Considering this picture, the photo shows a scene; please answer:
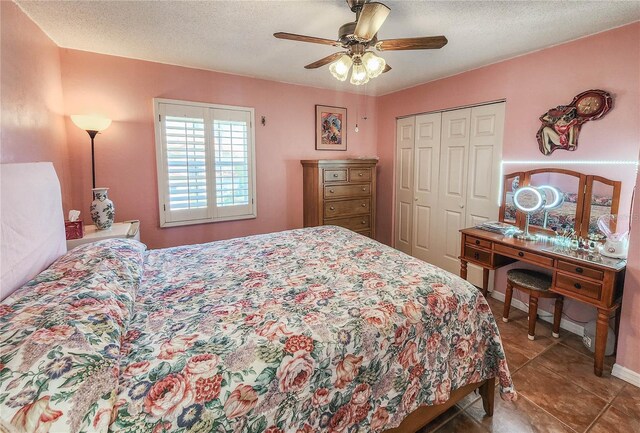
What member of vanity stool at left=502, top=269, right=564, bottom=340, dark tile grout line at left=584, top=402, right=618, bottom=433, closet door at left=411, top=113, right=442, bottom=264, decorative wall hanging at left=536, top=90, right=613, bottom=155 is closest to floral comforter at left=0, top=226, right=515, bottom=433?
dark tile grout line at left=584, top=402, right=618, bottom=433

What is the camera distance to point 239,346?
1.08 meters

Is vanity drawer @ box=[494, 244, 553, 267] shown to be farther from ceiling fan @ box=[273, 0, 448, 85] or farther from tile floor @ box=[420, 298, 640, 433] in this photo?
ceiling fan @ box=[273, 0, 448, 85]

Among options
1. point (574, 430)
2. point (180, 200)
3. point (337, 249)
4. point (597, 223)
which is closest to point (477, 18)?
point (597, 223)

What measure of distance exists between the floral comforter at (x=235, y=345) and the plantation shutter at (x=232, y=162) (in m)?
1.60

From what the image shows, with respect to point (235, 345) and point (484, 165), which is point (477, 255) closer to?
point (484, 165)

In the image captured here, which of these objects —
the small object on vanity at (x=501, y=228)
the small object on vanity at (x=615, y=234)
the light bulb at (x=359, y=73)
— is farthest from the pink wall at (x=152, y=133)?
the small object on vanity at (x=615, y=234)

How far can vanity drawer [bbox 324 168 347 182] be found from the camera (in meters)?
3.64

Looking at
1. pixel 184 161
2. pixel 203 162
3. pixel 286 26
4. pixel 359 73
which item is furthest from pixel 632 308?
pixel 184 161

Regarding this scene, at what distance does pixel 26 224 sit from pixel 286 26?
197 cm

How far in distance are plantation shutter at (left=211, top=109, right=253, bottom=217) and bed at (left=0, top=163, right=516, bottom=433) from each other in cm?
159

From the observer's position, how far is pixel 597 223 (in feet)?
7.36

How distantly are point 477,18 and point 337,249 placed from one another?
187 centimetres

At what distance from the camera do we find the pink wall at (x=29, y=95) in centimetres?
175

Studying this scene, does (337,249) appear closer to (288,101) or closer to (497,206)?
(497,206)
